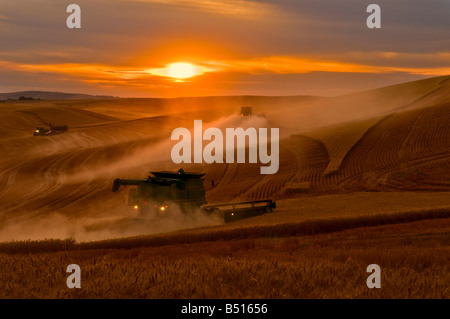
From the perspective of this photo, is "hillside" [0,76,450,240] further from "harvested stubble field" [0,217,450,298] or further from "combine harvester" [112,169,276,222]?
"harvested stubble field" [0,217,450,298]

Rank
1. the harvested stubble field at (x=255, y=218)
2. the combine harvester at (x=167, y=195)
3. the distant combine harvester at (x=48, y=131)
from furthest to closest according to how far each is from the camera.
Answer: the distant combine harvester at (x=48, y=131), the combine harvester at (x=167, y=195), the harvested stubble field at (x=255, y=218)

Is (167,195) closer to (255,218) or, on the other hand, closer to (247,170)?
(255,218)

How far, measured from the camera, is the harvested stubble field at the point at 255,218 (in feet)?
22.5

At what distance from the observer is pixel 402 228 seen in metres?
18.7

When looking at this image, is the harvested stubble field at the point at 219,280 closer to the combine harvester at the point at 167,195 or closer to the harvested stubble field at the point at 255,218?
the harvested stubble field at the point at 255,218

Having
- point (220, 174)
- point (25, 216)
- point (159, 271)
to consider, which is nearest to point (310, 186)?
point (220, 174)

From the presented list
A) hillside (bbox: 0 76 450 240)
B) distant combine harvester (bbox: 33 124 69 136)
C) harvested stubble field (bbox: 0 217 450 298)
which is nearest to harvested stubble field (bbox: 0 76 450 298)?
harvested stubble field (bbox: 0 217 450 298)

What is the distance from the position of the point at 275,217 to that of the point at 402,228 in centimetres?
655

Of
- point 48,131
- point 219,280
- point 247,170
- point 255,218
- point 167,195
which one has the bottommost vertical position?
point 219,280

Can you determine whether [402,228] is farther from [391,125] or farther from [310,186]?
[391,125]

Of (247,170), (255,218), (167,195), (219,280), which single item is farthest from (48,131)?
(219,280)

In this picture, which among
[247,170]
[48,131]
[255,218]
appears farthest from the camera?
[48,131]

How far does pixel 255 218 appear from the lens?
24.6 meters

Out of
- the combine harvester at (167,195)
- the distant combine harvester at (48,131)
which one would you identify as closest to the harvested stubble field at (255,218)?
the combine harvester at (167,195)
